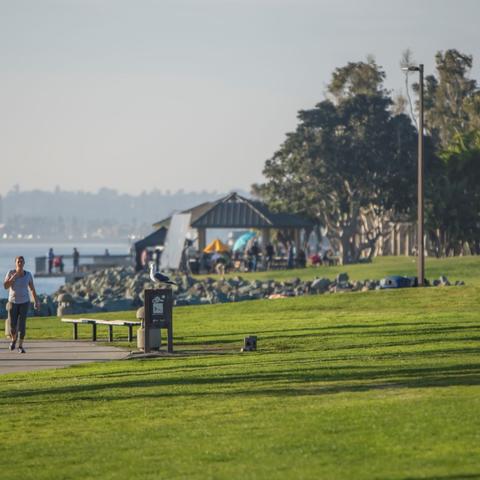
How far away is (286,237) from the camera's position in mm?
96000

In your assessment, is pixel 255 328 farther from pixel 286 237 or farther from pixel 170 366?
pixel 286 237

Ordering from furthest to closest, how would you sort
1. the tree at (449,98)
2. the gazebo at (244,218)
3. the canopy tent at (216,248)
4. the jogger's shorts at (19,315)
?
1. the tree at (449,98)
2. the canopy tent at (216,248)
3. the gazebo at (244,218)
4. the jogger's shorts at (19,315)

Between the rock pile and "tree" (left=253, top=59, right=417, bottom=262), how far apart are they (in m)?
17.2

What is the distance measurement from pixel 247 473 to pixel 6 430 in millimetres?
4039

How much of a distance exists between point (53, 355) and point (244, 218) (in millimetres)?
66086

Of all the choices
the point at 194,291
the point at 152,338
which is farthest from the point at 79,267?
the point at 152,338

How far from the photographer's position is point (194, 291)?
65.1m

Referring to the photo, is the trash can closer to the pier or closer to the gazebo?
the gazebo

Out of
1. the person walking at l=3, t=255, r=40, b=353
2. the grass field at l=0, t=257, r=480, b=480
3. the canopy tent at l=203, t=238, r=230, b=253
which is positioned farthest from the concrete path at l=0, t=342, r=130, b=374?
the canopy tent at l=203, t=238, r=230, b=253

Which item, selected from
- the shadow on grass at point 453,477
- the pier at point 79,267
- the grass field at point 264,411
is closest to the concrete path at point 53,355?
the grass field at point 264,411

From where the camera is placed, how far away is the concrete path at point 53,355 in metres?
24.3

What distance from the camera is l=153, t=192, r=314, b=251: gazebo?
299 ft

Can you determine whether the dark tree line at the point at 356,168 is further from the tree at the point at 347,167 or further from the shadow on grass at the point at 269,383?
the shadow on grass at the point at 269,383

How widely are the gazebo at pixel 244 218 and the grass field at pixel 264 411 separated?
6149cm
